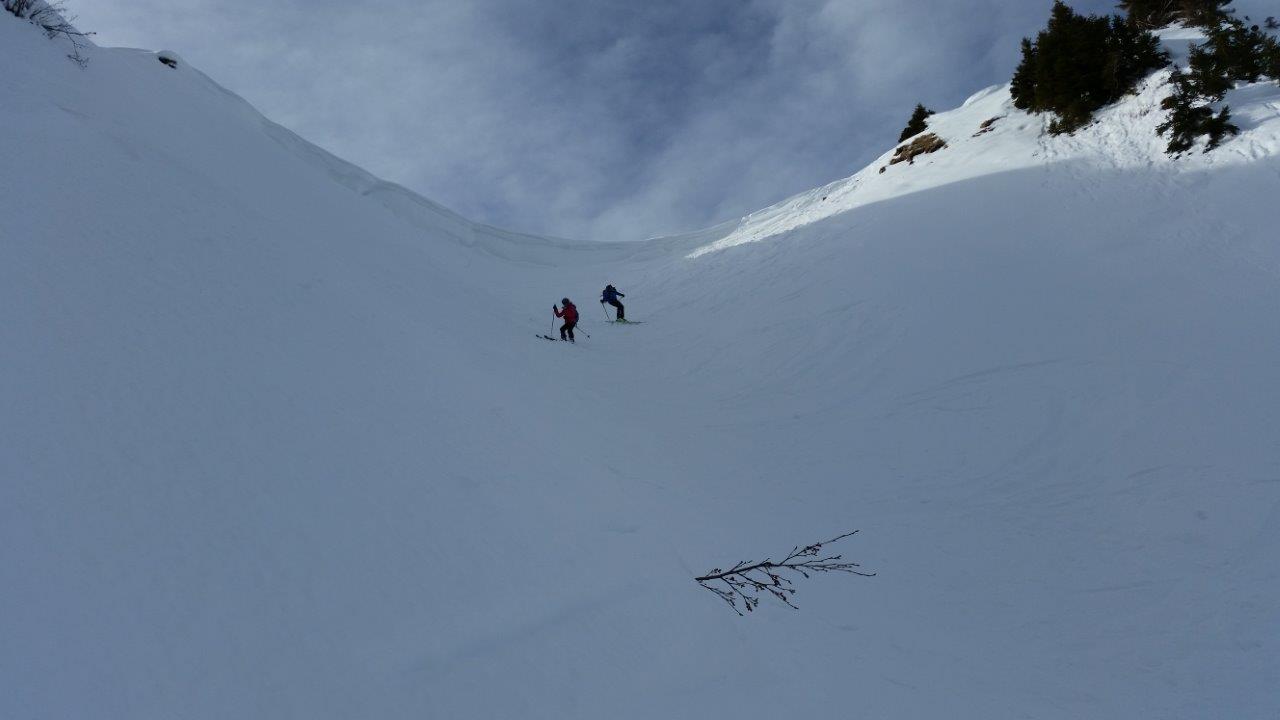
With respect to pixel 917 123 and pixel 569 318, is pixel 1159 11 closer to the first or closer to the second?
pixel 917 123

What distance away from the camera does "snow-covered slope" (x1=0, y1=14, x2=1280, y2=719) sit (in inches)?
95.5

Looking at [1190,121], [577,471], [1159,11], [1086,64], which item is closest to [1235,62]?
[1190,121]

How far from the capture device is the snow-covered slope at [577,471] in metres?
2.43

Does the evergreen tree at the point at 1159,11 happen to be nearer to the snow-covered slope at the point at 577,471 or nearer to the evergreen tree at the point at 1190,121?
the evergreen tree at the point at 1190,121

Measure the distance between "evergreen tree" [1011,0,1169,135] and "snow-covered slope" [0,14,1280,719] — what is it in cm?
559

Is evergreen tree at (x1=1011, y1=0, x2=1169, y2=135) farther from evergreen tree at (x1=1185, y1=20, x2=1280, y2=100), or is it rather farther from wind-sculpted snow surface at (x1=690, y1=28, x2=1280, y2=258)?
evergreen tree at (x1=1185, y1=20, x2=1280, y2=100)

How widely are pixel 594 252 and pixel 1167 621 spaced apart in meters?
26.0

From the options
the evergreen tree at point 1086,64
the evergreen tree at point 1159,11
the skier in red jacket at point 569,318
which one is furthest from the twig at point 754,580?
the evergreen tree at point 1159,11

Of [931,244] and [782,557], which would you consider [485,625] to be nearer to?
[782,557]

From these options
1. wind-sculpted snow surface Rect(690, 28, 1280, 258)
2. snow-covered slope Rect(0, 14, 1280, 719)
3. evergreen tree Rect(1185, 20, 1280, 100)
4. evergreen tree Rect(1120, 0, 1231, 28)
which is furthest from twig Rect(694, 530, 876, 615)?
evergreen tree Rect(1120, 0, 1231, 28)

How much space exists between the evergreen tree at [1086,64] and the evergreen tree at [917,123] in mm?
6736

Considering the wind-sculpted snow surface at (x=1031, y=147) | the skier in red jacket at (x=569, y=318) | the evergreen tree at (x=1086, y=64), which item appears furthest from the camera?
the evergreen tree at (x=1086, y=64)

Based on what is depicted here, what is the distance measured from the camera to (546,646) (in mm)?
2959

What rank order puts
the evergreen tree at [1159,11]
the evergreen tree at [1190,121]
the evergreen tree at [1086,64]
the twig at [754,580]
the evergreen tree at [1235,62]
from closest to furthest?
1. the twig at [754,580]
2. the evergreen tree at [1190,121]
3. the evergreen tree at [1235,62]
4. the evergreen tree at [1086,64]
5. the evergreen tree at [1159,11]
